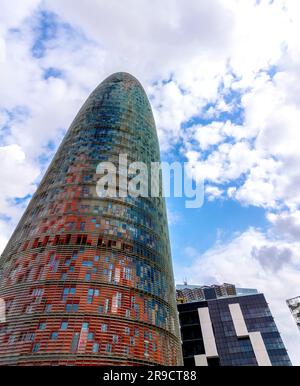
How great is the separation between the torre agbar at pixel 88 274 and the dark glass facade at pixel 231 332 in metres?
45.6

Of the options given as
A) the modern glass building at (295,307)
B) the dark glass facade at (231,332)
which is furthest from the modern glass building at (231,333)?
the modern glass building at (295,307)

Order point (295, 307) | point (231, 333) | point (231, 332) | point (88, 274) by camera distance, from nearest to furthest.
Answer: point (88, 274) < point (295, 307) < point (231, 333) < point (231, 332)

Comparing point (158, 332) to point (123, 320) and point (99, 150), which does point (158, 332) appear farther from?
point (99, 150)

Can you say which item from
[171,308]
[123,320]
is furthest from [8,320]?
[171,308]

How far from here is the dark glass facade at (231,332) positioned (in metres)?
81.4

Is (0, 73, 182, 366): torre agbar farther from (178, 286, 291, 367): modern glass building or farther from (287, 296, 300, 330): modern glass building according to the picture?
(287, 296, 300, 330): modern glass building

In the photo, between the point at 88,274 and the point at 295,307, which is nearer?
the point at 88,274

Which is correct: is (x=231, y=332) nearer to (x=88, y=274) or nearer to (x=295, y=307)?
(x=295, y=307)

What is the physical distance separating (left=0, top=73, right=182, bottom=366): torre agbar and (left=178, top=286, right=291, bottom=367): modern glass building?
1780 inches

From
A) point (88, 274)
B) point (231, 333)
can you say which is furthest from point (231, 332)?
point (88, 274)

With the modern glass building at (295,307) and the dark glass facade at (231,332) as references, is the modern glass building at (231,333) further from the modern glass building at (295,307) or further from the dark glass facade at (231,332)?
the modern glass building at (295,307)

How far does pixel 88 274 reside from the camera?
40.5m

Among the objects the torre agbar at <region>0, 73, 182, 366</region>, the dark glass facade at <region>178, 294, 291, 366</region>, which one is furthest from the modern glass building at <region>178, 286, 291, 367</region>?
the torre agbar at <region>0, 73, 182, 366</region>

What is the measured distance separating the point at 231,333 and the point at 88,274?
65.7 meters
